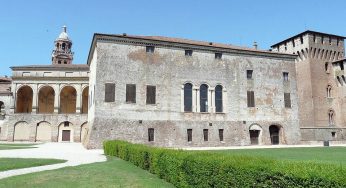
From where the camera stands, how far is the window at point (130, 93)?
98.5 ft

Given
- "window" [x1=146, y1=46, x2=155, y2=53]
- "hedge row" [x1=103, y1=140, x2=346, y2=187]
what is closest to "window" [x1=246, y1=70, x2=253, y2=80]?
"window" [x1=146, y1=46, x2=155, y2=53]

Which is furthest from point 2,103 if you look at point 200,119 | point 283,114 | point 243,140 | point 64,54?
point 283,114

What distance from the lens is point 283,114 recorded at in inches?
1417

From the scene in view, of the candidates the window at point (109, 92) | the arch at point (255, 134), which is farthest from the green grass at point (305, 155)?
the window at point (109, 92)

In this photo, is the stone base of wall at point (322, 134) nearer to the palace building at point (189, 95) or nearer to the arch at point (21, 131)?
the palace building at point (189, 95)

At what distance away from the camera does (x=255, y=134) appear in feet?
114

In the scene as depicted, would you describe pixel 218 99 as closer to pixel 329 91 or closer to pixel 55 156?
pixel 55 156

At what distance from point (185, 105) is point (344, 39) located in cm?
3769

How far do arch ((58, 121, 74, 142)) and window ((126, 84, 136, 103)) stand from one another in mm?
22025

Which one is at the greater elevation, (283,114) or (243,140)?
(283,114)

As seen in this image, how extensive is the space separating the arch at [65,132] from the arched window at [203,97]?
24.8 metres

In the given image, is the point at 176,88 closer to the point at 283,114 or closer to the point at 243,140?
the point at 243,140

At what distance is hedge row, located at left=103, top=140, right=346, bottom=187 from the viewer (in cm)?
525

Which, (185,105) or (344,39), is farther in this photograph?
(344,39)
